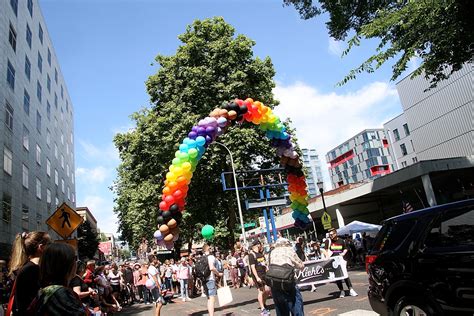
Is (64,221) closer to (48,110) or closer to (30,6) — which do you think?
(30,6)

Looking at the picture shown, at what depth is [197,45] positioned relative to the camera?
978 inches

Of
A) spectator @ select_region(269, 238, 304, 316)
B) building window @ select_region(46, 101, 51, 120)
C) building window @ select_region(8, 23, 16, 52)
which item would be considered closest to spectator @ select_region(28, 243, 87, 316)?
spectator @ select_region(269, 238, 304, 316)

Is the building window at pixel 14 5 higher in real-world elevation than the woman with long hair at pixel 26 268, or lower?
higher

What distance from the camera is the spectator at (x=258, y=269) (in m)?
8.80

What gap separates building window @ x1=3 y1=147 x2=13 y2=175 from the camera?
→ 23922 mm

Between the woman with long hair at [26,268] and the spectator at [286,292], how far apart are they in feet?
11.8

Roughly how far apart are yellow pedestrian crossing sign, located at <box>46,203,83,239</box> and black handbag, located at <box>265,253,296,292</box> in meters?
5.00

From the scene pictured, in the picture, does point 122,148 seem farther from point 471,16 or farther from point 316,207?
point 471,16

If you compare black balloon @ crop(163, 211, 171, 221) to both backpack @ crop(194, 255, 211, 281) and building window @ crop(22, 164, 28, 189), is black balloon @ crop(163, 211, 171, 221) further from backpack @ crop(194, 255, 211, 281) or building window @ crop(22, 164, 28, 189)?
building window @ crop(22, 164, 28, 189)

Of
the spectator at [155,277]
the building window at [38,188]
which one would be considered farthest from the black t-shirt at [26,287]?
the building window at [38,188]

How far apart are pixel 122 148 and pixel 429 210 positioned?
114 feet

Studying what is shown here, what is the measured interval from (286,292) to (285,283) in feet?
0.53

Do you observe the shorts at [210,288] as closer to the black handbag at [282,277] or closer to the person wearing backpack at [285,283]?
the person wearing backpack at [285,283]

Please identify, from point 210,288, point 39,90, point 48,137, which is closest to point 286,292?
point 210,288
